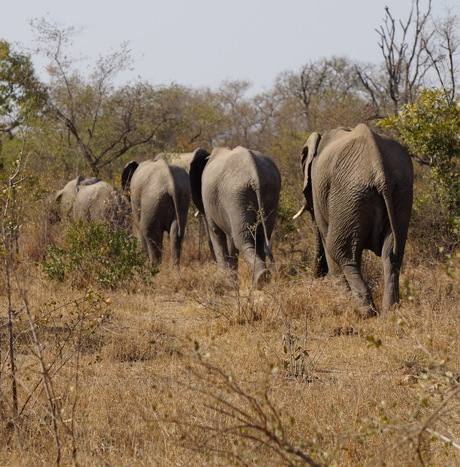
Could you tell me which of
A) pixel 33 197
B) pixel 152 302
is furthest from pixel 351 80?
pixel 152 302

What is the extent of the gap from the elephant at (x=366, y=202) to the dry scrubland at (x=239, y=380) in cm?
31

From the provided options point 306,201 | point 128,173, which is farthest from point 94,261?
point 128,173

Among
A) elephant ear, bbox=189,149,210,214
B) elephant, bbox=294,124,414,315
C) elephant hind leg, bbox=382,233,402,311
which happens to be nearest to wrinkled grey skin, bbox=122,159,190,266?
elephant ear, bbox=189,149,210,214

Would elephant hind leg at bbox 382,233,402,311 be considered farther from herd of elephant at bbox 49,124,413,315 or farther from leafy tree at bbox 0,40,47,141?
leafy tree at bbox 0,40,47,141

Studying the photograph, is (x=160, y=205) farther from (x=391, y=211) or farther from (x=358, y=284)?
(x=391, y=211)

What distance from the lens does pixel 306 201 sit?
9898 mm

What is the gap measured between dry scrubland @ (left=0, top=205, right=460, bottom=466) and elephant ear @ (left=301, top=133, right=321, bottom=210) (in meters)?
0.95

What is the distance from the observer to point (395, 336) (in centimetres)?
690

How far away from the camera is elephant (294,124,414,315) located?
25.4ft

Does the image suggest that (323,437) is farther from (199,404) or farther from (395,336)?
(395,336)

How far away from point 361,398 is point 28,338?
3101 millimetres

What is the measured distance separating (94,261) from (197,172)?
3.25 meters

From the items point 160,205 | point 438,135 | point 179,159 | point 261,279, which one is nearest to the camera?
point 261,279

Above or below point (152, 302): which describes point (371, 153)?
above
